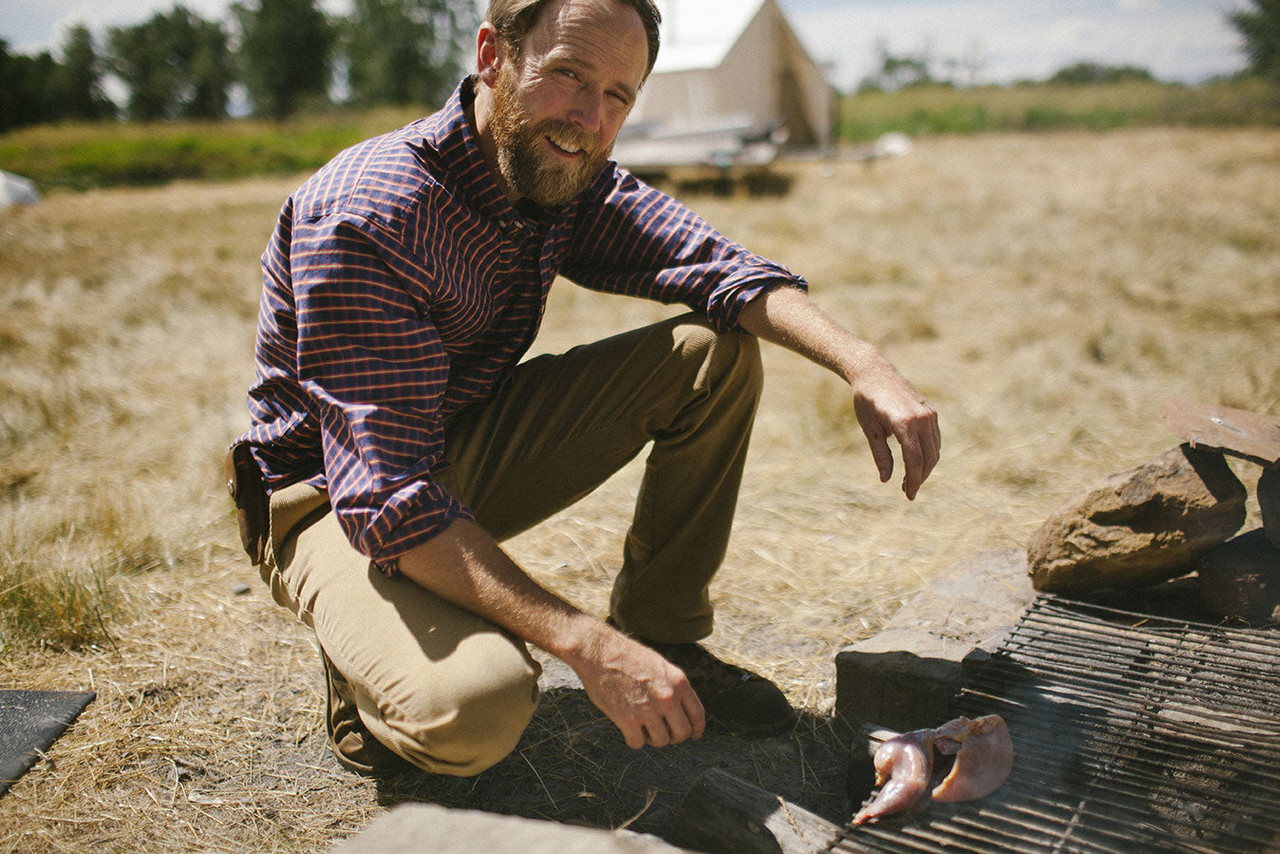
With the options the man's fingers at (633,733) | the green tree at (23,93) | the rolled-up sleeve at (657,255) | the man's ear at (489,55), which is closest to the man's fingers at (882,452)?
the rolled-up sleeve at (657,255)

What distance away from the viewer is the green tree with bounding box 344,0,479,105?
47094 mm

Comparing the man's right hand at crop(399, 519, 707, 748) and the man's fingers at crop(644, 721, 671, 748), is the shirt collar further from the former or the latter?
the man's fingers at crop(644, 721, 671, 748)

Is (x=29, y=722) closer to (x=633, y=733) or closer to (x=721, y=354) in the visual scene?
(x=633, y=733)

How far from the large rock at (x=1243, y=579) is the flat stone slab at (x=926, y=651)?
0.46 metres

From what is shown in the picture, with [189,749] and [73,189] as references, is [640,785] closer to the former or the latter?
[189,749]

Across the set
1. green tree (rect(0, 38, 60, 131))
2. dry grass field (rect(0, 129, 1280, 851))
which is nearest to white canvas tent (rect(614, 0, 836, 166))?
dry grass field (rect(0, 129, 1280, 851))

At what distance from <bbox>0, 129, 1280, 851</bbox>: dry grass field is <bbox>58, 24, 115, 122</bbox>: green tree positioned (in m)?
16.4

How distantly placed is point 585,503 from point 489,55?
2.03 meters

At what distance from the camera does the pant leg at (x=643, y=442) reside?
2225 mm

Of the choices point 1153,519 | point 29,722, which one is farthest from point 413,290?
point 1153,519

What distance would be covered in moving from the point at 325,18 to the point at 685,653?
56.4 metres

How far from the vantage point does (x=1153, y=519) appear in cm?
223

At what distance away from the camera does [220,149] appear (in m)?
23.3

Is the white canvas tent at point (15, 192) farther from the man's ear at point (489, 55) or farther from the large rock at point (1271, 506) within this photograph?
the large rock at point (1271, 506)
